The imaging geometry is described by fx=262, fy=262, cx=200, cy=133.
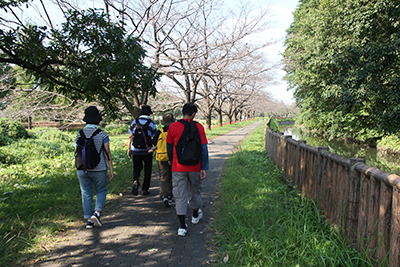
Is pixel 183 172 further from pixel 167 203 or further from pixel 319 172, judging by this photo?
pixel 319 172

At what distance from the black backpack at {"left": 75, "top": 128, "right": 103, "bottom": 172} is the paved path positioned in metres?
0.97

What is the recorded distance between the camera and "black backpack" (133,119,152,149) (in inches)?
199

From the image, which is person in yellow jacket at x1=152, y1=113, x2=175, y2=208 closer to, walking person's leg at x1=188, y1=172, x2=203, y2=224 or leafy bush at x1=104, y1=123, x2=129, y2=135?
walking person's leg at x1=188, y1=172, x2=203, y2=224

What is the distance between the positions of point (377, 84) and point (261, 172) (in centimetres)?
793

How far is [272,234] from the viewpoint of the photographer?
11.1 ft

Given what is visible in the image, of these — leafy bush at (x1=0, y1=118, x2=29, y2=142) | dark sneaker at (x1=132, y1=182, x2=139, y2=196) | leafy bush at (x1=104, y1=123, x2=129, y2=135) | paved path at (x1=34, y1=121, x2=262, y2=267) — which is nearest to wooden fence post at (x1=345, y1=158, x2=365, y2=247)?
paved path at (x1=34, y1=121, x2=262, y2=267)

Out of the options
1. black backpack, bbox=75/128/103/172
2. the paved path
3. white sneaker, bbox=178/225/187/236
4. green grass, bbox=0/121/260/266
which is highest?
black backpack, bbox=75/128/103/172

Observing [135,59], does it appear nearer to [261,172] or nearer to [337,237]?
[261,172]

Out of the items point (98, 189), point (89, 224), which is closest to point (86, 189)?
point (98, 189)

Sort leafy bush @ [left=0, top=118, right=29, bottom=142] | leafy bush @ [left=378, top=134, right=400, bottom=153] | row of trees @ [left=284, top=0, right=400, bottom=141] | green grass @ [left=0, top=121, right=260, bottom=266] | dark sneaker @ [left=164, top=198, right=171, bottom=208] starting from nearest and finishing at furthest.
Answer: green grass @ [left=0, top=121, right=260, bottom=266]
dark sneaker @ [left=164, top=198, right=171, bottom=208]
row of trees @ [left=284, top=0, right=400, bottom=141]
leafy bush @ [left=0, top=118, right=29, bottom=142]
leafy bush @ [left=378, top=134, right=400, bottom=153]

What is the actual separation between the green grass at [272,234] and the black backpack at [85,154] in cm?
199

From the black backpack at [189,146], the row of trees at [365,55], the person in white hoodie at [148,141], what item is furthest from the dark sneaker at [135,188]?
the row of trees at [365,55]

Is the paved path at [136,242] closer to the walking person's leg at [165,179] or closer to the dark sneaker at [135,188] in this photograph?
the walking person's leg at [165,179]

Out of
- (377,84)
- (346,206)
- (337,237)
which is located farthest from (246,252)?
(377,84)
